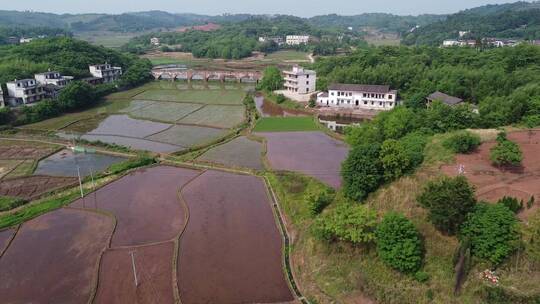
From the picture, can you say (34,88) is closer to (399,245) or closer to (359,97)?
(359,97)

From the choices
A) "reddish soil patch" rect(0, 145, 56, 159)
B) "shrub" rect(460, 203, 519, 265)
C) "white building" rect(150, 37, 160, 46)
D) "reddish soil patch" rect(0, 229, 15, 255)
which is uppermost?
"white building" rect(150, 37, 160, 46)

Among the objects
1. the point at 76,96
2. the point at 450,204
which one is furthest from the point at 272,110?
the point at 450,204

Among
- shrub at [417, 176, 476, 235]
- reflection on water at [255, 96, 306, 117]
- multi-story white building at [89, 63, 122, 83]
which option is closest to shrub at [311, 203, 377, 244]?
shrub at [417, 176, 476, 235]

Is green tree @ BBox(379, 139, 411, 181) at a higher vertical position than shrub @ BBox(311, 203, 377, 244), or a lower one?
higher

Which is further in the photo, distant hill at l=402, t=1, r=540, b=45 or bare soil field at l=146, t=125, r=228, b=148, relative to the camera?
distant hill at l=402, t=1, r=540, b=45

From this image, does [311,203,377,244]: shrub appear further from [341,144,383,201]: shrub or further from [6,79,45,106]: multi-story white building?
[6,79,45,106]: multi-story white building

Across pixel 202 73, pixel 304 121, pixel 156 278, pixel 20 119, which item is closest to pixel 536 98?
pixel 304 121

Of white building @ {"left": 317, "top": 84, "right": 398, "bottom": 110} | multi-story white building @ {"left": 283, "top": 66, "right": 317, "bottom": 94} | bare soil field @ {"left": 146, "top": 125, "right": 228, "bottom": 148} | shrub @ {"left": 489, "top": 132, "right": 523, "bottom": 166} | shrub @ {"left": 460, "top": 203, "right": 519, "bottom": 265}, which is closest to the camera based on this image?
shrub @ {"left": 460, "top": 203, "right": 519, "bottom": 265}
